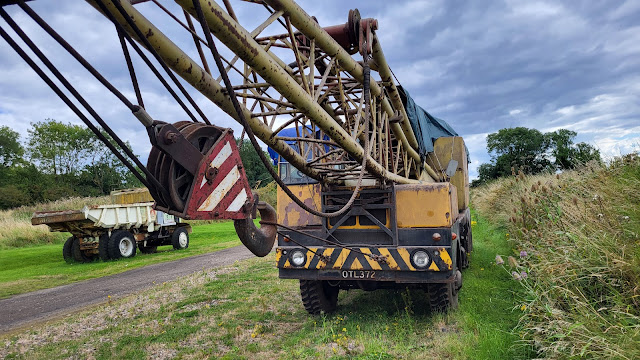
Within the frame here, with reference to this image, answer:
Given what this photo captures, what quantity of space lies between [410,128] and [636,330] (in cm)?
370

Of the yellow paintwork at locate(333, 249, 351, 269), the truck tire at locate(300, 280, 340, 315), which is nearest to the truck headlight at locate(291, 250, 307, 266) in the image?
the yellow paintwork at locate(333, 249, 351, 269)

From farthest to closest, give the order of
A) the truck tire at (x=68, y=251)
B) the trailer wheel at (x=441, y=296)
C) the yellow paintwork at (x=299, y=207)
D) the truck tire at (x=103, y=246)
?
the truck tire at (x=68, y=251)
the truck tire at (x=103, y=246)
the yellow paintwork at (x=299, y=207)
the trailer wheel at (x=441, y=296)

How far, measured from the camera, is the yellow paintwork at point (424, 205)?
16.4 feet

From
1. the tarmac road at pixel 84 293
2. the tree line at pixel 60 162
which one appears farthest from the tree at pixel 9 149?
the tarmac road at pixel 84 293

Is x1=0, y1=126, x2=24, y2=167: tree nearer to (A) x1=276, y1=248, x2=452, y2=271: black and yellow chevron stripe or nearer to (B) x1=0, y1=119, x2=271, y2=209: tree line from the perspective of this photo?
(B) x1=0, y1=119, x2=271, y2=209: tree line

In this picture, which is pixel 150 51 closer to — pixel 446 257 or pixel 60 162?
pixel 446 257

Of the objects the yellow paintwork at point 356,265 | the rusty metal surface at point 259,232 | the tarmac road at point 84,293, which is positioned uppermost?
the rusty metal surface at point 259,232

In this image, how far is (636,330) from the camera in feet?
9.50

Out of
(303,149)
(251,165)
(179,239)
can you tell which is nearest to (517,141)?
(251,165)

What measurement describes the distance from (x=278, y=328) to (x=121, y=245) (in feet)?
32.6

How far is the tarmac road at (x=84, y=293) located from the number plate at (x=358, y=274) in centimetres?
502

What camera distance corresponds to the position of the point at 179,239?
51.8 feet

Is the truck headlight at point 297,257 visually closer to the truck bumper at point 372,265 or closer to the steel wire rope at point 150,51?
the truck bumper at point 372,265

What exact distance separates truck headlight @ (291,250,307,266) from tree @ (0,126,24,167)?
48397 millimetres
